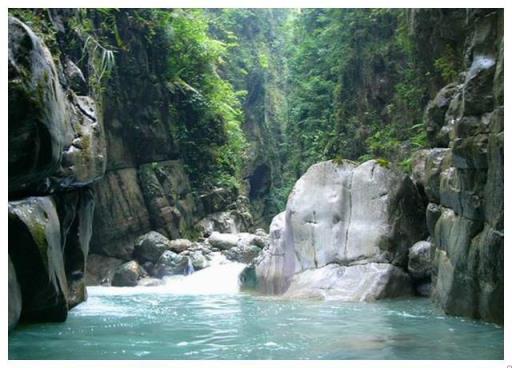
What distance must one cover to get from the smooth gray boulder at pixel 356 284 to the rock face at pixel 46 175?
→ 4.04 metres

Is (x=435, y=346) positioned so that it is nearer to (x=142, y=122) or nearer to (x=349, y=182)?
(x=349, y=182)

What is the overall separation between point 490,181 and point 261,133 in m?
25.8

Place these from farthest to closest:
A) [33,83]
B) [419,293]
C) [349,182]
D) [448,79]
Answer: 1. [448,79]
2. [349,182]
3. [419,293]
4. [33,83]

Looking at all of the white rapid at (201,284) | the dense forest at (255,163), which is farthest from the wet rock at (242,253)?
the white rapid at (201,284)

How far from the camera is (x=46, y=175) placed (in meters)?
7.01

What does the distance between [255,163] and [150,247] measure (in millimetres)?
14813

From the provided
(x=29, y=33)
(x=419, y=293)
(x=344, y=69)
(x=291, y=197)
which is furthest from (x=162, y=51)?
(x=29, y=33)

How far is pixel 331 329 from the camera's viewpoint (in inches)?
274

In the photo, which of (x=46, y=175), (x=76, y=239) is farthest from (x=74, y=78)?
(x=46, y=175)

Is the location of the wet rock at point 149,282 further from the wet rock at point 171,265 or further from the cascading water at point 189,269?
the cascading water at point 189,269

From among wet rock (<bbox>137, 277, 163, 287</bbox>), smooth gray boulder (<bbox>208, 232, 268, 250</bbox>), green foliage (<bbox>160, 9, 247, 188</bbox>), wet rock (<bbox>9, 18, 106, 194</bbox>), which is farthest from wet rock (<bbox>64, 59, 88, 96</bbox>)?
green foliage (<bbox>160, 9, 247, 188</bbox>)

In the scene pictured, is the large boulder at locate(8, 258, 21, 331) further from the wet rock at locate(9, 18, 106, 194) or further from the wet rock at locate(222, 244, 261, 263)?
the wet rock at locate(222, 244, 261, 263)

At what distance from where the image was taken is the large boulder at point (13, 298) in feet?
21.0

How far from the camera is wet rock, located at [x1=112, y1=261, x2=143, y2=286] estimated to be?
50.3ft
